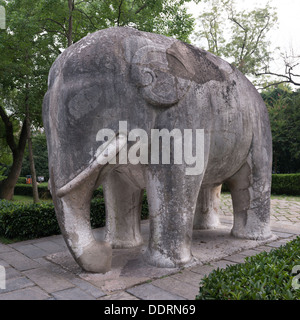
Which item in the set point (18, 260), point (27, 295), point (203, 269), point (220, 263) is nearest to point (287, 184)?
point (220, 263)

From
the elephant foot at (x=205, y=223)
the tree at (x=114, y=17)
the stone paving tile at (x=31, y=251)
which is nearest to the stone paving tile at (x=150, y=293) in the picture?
the stone paving tile at (x=31, y=251)

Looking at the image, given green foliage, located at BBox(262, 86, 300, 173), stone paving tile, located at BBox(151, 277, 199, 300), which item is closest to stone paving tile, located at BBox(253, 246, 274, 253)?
stone paving tile, located at BBox(151, 277, 199, 300)

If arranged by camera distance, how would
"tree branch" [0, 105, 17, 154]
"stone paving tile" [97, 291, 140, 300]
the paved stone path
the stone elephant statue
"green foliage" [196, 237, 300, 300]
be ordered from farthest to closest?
"tree branch" [0, 105, 17, 154], the stone elephant statue, the paved stone path, "stone paving tile" [97, 291, 140, 300], "green foliage" [196, 237, 300, 300]

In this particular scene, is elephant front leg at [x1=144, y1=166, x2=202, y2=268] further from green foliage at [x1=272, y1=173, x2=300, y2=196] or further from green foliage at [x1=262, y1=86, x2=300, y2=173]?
green foliage at [x1=262, y1=86, x2=300, y2=173]

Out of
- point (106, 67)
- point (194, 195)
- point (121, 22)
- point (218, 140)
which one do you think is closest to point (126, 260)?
point (194, 195)

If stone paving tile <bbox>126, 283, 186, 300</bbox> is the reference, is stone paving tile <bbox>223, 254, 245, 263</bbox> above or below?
above

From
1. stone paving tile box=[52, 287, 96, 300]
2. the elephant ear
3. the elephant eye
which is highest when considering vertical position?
the elephant ear

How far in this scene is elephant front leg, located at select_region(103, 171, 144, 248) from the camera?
4.17m

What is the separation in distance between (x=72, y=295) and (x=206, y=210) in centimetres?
297

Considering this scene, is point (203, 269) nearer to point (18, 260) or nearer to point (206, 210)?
point (206, 210)

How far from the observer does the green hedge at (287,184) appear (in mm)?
13055

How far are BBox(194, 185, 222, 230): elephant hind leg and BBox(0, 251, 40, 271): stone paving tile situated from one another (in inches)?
104

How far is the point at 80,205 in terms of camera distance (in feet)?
9.67
